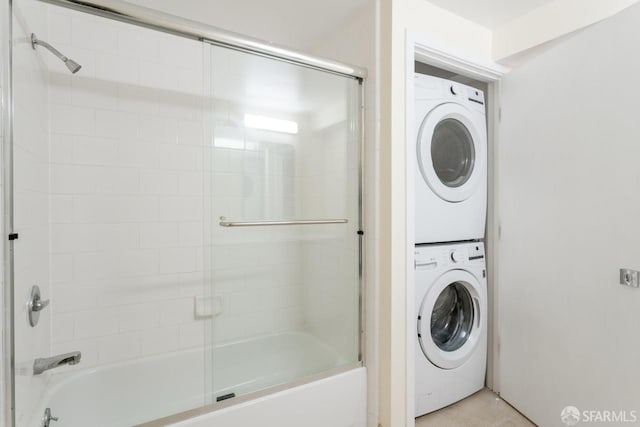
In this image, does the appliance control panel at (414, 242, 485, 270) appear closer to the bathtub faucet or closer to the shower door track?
the shower door track

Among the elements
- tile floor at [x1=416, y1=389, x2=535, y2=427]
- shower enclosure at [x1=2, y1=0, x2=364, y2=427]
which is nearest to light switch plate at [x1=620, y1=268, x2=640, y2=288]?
tile floor at [x1=416, y1=389, x2=535, y2=427]

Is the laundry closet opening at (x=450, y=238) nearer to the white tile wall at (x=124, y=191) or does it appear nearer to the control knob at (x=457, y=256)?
the control knob at (x=457, y=256)

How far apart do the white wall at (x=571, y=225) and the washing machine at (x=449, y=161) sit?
16 centimetres

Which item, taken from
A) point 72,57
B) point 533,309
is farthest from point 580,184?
point 72,57

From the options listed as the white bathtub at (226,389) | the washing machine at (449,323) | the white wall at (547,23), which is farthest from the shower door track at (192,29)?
the white bathtub at (226,389)

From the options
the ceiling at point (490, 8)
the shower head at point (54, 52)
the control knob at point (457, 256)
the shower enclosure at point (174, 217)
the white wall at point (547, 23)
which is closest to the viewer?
the shower head at point (54, 52)

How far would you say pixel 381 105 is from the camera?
1.61m

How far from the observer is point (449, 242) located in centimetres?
198

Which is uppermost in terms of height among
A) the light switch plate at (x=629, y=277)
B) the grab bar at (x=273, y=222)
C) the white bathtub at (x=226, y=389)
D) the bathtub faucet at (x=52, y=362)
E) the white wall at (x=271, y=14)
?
the white wall at (x=271, y=14)

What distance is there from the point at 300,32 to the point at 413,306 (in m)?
1.80

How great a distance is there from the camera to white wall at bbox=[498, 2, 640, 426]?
1.32 m

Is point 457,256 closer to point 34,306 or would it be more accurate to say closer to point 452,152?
point 452,152

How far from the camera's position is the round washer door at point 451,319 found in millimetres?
1769

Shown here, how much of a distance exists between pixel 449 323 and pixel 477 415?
529mm
